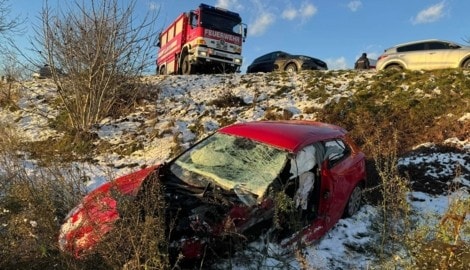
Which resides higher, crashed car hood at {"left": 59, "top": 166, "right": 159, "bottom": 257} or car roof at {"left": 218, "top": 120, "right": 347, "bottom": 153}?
car roof at {"left": 218, "top": 120, "right": 347, "bottom": 153}

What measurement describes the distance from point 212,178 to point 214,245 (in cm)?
100

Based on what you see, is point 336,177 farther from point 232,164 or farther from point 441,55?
point 441,55

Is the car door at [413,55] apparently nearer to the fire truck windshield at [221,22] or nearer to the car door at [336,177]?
the fire truck windshield at [221,22]

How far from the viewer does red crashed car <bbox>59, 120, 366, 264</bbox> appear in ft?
12.9

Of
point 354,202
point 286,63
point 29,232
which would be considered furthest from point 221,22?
point 29,232

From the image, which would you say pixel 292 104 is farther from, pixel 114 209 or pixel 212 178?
pixel 114 209

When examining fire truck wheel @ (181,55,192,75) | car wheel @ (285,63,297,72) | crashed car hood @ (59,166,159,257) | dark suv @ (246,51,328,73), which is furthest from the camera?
car wheel @ (285,63,297,72)

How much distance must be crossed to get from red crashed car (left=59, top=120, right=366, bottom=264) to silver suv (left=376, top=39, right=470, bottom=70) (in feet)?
33.0

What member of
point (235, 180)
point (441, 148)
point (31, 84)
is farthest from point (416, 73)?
point (31, 84)

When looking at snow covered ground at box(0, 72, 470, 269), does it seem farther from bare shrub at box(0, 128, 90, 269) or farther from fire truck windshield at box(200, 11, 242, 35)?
fire truck windshield at box(200, 11, 242, 35)

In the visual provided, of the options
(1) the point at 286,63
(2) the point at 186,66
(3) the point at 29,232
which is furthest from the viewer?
(1) the point at 286,63

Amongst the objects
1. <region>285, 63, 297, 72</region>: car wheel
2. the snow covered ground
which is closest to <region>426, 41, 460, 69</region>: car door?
the snow covered ground

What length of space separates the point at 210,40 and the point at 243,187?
1336cm

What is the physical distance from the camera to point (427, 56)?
1473cm
